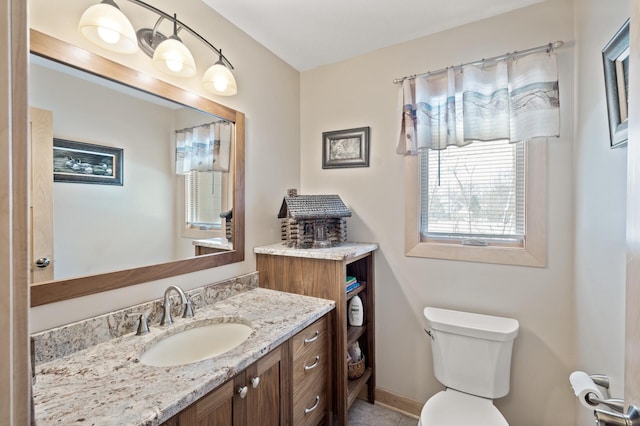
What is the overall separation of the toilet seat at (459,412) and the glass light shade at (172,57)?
1.97 meters

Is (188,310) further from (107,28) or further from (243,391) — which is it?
(107,28)

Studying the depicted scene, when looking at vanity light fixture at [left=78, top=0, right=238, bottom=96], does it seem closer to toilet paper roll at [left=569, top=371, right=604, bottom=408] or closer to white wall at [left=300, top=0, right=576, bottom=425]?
white wall at [left=300, top=0, right=576, bottom=425]

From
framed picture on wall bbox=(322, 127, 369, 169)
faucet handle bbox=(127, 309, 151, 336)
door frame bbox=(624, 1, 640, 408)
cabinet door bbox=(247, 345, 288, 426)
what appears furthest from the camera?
framed picture on wall bbox=(322, 127, 369, 169)

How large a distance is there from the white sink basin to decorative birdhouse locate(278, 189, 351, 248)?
0.63m

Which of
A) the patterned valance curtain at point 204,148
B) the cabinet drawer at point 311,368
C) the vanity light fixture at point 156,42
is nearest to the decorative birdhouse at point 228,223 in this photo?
the patterned valance curtain at point 204,148

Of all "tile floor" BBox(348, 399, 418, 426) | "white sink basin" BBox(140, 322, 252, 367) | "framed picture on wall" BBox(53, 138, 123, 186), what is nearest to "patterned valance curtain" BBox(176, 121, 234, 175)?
"framed picture on wall" BBox(53, 138, 123, 186)

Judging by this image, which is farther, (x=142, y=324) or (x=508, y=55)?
(x=508, y=55)

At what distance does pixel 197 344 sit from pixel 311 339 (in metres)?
0.52

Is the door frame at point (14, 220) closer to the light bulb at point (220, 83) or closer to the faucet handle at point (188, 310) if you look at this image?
the faucet handle at point (188, 310)

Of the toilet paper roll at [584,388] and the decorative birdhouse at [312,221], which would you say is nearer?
the toilet paper roll at [584,388]

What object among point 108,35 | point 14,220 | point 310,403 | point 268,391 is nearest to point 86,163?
point 108,35

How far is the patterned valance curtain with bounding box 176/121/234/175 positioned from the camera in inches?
54.8

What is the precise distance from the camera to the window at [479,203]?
153cm

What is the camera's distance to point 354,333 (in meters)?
1.82
